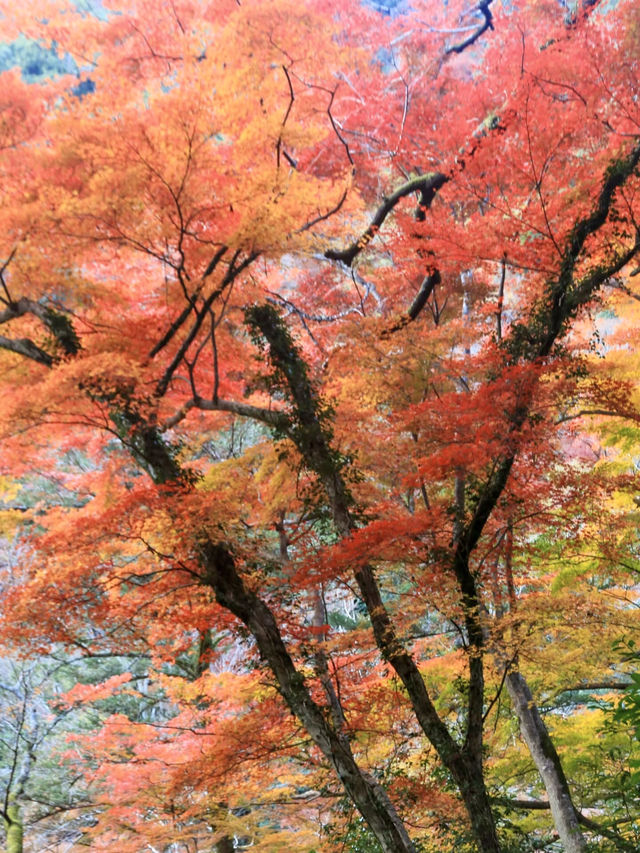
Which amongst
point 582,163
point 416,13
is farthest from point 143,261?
point 416,13

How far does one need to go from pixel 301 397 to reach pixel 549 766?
494 centimetres

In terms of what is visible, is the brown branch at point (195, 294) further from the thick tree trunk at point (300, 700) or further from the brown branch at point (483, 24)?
the brown branch at point (483, 24)

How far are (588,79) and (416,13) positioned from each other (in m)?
8.02

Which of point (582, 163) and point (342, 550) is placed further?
point (582, 163)

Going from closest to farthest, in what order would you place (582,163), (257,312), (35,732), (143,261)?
(582,163) → (257,312) → (143,261) → (35,732)

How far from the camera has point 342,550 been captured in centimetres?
518

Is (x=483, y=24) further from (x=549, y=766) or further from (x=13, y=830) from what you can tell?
(x=13, y=830)

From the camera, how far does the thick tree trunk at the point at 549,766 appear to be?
635cm

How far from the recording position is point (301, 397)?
665cm

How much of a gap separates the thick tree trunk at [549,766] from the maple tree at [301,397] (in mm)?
29

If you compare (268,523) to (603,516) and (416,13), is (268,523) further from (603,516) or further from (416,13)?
(416,13)

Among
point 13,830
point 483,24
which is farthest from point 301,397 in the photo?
point 483,24

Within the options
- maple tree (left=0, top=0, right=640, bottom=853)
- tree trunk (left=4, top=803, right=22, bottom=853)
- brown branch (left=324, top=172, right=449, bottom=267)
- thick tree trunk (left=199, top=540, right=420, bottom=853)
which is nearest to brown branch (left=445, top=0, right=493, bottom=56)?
maple tree (left=0, top=0, right=640, bottom=853)

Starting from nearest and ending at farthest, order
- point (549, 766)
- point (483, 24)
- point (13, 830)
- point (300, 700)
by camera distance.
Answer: point (300, 700), point (549, 766), point (13, 830), point (483, 24)
